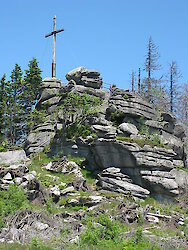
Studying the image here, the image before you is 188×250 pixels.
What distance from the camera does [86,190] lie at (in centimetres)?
2112

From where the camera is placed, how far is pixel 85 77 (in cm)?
3009

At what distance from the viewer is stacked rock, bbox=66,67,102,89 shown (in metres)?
29.9

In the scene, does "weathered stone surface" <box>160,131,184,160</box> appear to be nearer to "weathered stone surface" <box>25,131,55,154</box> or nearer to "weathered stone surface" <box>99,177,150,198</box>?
"weathered stone surface" <box>99,177,150,198</box>

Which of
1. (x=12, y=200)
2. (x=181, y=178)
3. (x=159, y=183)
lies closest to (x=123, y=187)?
(x=159, y=183)

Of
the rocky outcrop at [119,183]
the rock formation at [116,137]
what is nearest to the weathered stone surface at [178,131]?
the rock formation at [116,137]

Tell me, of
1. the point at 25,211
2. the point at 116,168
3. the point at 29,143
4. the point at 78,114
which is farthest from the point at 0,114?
the point at 25,211

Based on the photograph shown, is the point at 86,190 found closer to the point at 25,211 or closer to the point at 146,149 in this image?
the point at 146,149

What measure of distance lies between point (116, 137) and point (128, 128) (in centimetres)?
183

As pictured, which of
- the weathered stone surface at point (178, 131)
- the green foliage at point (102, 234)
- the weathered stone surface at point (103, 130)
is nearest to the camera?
the green foliage at point (102, 234)

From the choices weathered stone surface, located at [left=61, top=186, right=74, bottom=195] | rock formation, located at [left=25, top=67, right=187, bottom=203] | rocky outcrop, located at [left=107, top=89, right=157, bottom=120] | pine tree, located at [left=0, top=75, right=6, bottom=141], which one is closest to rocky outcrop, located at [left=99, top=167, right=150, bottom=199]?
rock formation, located at [left=25, top=67, right=187, bottom=203]

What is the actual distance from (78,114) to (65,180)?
6.27m

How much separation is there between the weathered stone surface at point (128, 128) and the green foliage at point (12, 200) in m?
8.78

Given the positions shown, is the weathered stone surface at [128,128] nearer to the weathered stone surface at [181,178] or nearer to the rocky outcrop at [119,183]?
the rocky outcrop at [119,183]

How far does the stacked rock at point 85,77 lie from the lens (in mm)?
29859
